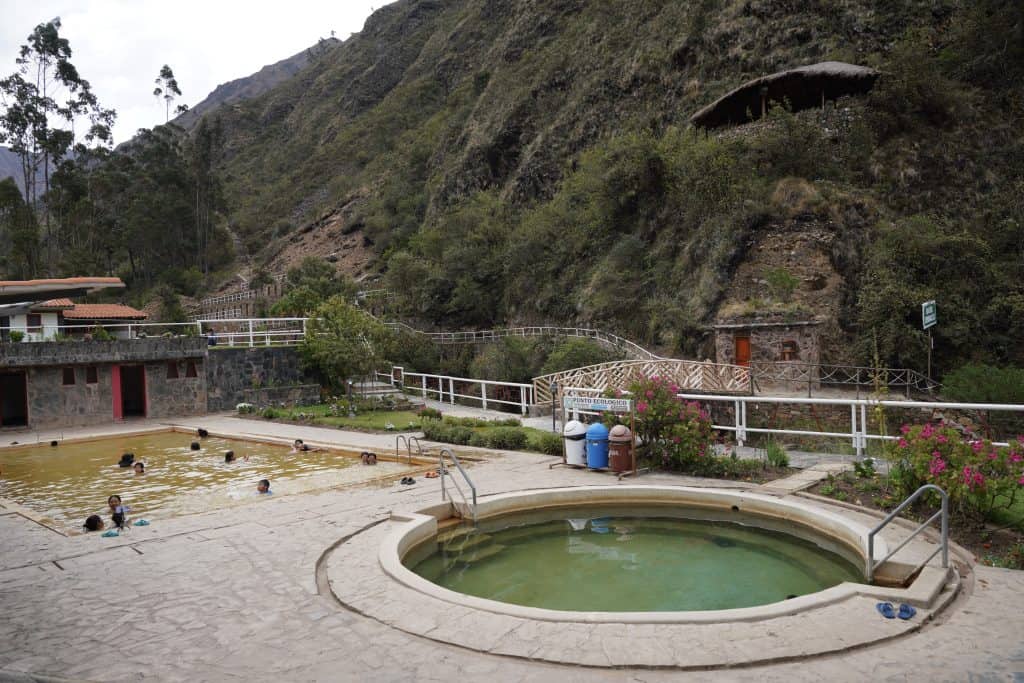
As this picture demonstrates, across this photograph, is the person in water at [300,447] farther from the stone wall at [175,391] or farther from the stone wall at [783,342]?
the stone wall at [783,342]

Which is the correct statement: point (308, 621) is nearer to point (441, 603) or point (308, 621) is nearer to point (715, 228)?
point (441, 603)

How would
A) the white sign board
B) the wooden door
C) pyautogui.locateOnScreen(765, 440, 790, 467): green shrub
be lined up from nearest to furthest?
1. pyautogui.locateOnScreen(765, 440, 790, 467): green shrub
2. the white sign board
3. the wooden door

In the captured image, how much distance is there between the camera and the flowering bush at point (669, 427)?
1135 cm

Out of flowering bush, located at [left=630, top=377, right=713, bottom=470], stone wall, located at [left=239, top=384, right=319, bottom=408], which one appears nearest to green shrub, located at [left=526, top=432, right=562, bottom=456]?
flowering bush, located at [left=630, top=377, right=713, bottom=470]

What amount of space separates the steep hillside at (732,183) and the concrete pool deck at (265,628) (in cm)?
2130

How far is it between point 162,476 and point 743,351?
793 inches

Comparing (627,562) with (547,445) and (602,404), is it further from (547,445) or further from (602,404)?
(547,445)

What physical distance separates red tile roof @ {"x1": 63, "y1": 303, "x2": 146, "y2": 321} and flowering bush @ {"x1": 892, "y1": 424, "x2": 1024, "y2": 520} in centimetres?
3573

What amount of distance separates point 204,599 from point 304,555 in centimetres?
136

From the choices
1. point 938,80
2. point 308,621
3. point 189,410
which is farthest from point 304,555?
point 938,80

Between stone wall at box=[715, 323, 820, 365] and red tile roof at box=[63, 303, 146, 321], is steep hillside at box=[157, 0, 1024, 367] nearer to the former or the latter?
stone wall at box=[715, 323, 820, 365]

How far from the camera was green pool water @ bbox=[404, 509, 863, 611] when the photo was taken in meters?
6.86

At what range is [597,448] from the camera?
11.7m

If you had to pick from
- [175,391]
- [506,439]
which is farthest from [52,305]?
[506,439]
